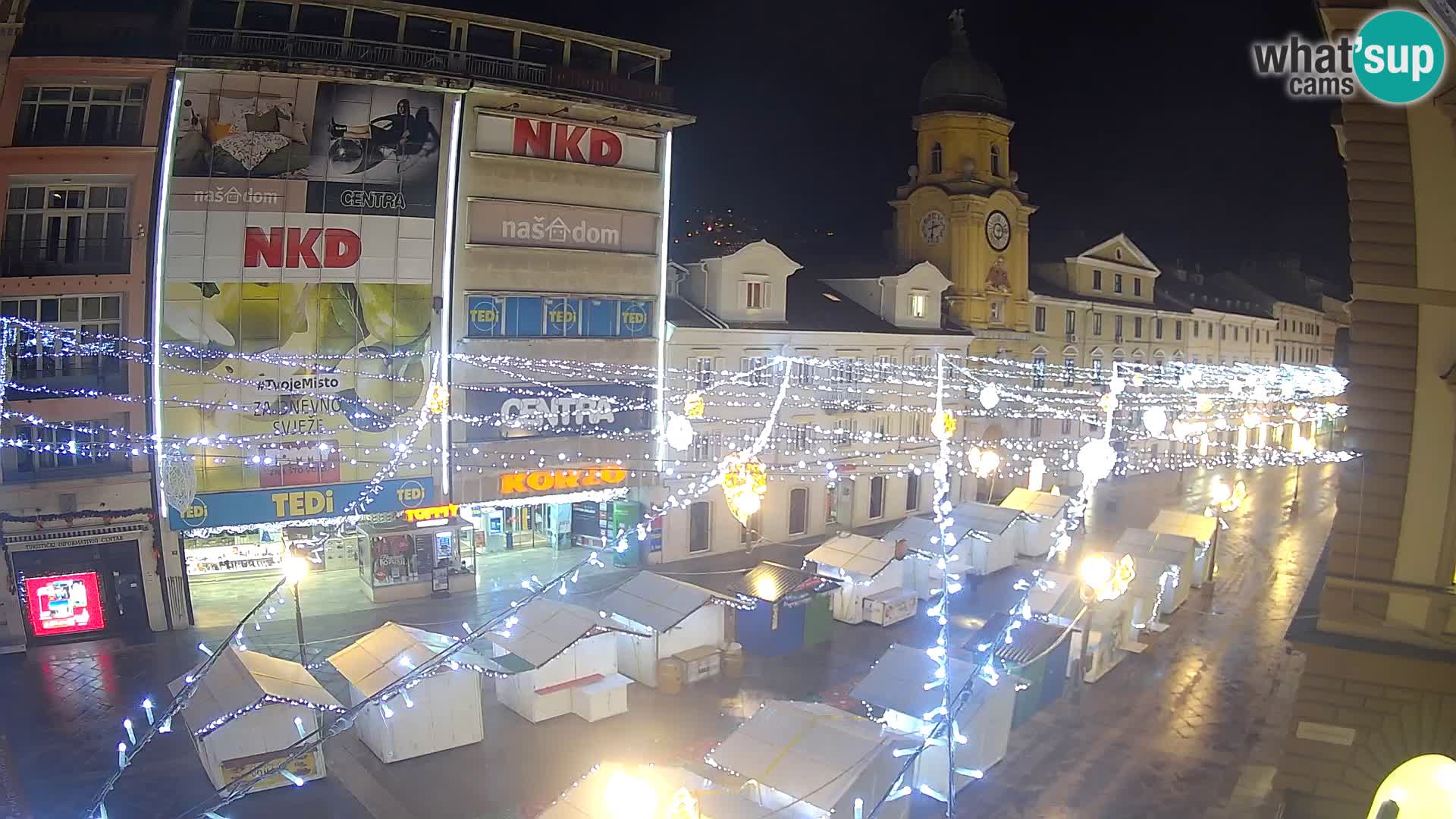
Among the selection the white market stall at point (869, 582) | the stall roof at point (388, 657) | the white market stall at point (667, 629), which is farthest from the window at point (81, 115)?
the white market stall at point (869, 582)

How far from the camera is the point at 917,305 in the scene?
110 feet

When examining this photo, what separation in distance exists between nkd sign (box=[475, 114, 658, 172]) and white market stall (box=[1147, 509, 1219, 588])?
16122mm

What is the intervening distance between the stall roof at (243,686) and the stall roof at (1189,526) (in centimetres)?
1981

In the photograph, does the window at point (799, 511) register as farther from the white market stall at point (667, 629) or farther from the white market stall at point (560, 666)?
the white market stall at point (560, 666)

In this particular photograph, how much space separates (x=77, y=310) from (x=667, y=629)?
13.8 meters

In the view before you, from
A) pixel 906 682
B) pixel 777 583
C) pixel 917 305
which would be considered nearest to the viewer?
pixel 906 682

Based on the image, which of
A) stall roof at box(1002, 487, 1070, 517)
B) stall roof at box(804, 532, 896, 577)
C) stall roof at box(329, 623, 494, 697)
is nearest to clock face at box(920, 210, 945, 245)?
stall roof at box(1002, 487, 1070, 517)

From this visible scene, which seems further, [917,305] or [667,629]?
[917,305]

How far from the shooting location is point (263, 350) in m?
21.9

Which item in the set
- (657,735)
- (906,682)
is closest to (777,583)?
(657,735)

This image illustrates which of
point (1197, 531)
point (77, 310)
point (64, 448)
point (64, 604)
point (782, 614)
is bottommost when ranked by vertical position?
point (64, 604)

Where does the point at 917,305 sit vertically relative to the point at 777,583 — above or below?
above

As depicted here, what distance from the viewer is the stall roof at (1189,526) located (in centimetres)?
2489

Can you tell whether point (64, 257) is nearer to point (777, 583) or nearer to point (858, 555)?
point (777, 583)
